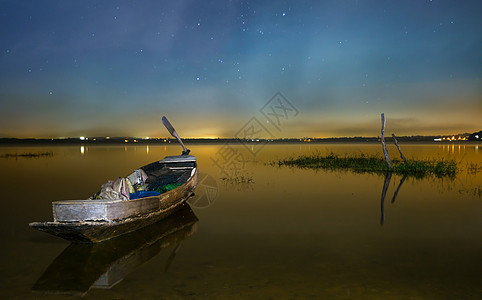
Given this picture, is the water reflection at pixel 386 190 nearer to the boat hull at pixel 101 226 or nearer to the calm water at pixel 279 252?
the calm water at pixel 279 252

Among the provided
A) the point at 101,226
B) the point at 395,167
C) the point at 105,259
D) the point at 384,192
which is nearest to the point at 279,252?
the point at 105,259

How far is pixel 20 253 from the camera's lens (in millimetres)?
7082

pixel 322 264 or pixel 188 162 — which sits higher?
pixel 188 162

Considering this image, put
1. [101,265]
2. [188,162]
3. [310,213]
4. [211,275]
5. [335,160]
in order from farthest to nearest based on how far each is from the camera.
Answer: [335,160] → [188,162] → [310,213] → [101,265] → [211,275]

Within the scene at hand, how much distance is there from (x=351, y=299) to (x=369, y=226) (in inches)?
191

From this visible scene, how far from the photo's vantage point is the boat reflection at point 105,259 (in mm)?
5520

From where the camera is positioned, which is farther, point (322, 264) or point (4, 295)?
point (322, 264)

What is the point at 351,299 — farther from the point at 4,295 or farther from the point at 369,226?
the point at 4,295

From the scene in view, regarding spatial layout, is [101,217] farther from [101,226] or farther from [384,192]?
[384,192]

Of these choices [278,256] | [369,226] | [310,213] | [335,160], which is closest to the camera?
[278,256]

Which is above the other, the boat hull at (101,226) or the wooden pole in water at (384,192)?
the boat hull at (101,226)

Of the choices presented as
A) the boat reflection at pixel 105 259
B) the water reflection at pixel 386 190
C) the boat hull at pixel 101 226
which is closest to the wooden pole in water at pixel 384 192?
the water reflection at pixel 386 190

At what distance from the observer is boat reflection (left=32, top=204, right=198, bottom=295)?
5.52 metres

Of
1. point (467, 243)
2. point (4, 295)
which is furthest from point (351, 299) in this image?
point (4, 295)
